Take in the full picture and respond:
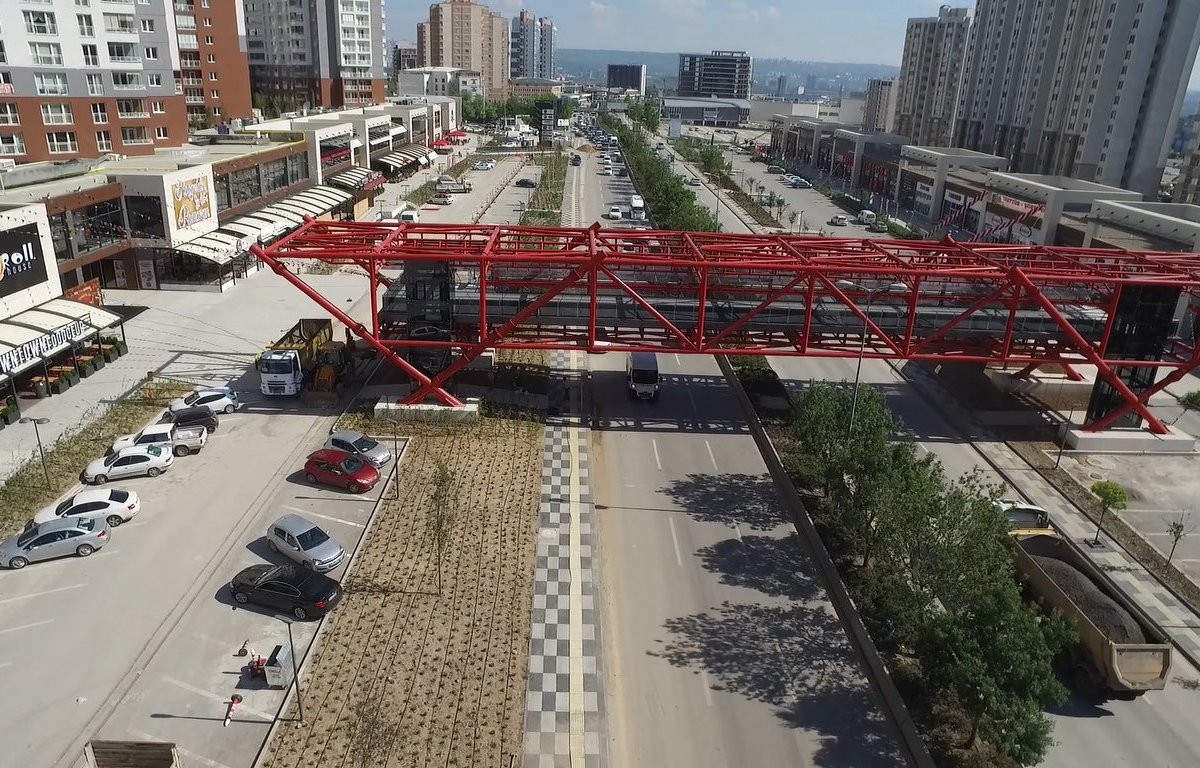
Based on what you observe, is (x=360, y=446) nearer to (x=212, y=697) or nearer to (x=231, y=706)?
(x=212, y=697)

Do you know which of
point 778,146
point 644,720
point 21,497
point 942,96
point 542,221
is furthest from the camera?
point 778,146

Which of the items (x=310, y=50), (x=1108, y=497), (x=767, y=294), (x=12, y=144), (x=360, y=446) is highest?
(x=310, y=50)

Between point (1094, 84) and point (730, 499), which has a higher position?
point (1094, 84)

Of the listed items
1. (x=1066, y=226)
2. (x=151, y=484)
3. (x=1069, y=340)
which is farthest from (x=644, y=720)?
(x=1066, y=226)

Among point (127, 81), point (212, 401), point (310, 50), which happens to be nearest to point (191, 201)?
point (127, 81)

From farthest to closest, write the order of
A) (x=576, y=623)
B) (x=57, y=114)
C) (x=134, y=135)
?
(x=134, y=135), (x=57, y=114), (x=576, y=623)

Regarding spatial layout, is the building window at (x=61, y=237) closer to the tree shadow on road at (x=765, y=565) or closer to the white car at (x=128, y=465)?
the white car at (x=128, y=465)

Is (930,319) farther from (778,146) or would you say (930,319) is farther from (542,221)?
(778,146)
